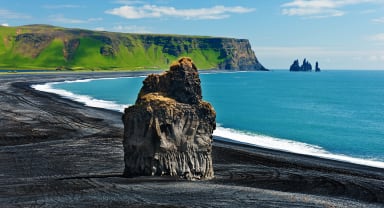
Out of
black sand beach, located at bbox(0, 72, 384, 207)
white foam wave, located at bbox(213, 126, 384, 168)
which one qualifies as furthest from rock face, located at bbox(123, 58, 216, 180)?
white foam wave, located at bbox(213, 126, 384, 168)

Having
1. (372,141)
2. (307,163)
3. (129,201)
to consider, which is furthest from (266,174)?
(372,141)

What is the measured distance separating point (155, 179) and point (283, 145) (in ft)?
102

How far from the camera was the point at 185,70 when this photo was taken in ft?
→ 125

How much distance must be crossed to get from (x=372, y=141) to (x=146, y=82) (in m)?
41.7

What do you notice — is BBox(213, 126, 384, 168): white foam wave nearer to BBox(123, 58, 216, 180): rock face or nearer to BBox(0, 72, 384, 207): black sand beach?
BBox(0, 72, 384, 207): black sand beach

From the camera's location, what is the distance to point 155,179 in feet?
112

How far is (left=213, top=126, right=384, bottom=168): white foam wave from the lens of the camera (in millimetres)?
51866

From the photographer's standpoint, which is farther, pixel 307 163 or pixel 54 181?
pixel 307 163

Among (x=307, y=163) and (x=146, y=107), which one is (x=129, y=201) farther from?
(x=307, y=163)

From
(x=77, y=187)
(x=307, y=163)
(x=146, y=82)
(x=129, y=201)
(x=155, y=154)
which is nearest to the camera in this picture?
(x=129, y=201)

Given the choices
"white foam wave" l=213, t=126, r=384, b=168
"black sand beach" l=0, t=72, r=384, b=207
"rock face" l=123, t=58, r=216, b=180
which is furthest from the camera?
"white foam wave" l=213, t=126, r=384, b=168

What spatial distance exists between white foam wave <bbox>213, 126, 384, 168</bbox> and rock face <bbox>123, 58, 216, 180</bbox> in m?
22.4

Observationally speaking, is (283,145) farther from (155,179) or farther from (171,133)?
(155,179)

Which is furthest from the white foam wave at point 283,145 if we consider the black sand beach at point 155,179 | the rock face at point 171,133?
the rock face at point 171,133
